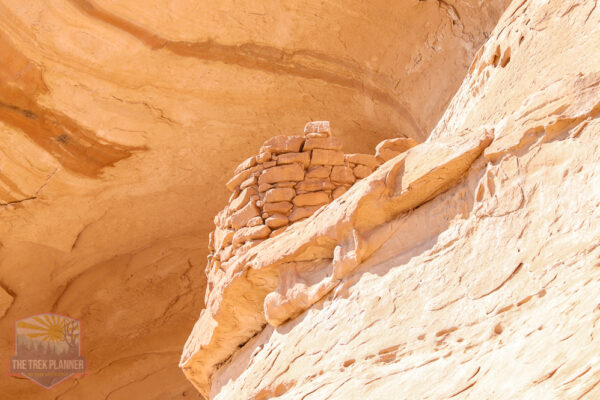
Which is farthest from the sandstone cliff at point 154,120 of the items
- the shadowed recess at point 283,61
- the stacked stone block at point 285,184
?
the stacked stone block at point 285,184

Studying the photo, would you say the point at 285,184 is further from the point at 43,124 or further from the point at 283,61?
the point at 43,124

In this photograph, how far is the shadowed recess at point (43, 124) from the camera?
5.43 m

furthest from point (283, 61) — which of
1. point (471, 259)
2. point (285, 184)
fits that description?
point (471, 259)

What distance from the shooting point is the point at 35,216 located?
6.04 metres

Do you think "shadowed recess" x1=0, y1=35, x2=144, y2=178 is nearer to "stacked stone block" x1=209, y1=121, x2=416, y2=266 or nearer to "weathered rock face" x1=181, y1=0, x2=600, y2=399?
"stacked stone block" x1=209, y1=121, x2=416, y2=266

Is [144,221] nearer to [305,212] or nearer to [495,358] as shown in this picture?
[305,212]

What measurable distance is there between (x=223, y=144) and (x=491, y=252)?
421 cm

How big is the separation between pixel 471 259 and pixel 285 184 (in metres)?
1.48

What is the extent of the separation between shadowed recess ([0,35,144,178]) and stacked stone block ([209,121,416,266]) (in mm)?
2599

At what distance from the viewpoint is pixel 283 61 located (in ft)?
18.4

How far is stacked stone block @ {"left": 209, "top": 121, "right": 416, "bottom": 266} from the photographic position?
10.9 feet

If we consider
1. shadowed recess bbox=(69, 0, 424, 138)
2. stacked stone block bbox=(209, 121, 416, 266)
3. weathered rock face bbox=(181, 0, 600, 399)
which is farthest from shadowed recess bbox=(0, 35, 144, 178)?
weathered rock face bbox=(181, 0, 600, 399)

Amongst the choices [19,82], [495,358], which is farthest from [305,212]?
[19,82]

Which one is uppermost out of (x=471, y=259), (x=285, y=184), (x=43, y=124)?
(x=43, y=124)
